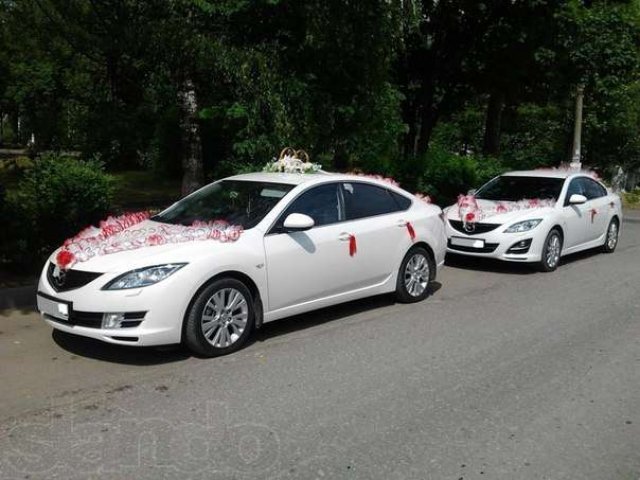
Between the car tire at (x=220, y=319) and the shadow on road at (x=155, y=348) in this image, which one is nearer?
the car tire at (x=220, y=319)

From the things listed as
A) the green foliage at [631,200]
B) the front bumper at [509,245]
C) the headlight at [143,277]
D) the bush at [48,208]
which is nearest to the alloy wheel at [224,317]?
the headlight at [143,277]

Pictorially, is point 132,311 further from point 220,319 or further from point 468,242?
point 468,242

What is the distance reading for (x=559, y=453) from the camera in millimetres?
4168

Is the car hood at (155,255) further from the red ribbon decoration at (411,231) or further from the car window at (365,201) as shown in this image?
the red ribbon decoration at (411,231)

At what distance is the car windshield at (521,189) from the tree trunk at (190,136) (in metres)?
4.61

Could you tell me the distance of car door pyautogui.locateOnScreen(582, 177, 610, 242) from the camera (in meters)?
11.2

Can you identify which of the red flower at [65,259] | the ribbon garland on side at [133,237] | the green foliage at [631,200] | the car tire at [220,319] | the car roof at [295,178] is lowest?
the green foliage at [631,200]

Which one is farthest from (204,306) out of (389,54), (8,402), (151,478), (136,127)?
(136,127)

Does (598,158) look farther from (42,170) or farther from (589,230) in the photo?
(42,170)

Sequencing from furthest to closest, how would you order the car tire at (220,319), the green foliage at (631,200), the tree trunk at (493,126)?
the green foliage at (631,200)
the tree trunk at (493,126)
the car tire at (220,319)

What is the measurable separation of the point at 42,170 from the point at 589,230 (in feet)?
26.2

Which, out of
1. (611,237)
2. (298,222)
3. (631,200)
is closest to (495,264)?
(611,237)

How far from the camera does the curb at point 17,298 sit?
7297 mm

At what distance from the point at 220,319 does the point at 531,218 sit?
5695 millimetres
